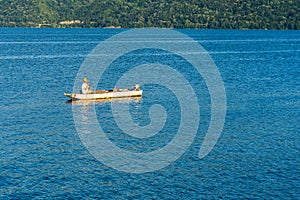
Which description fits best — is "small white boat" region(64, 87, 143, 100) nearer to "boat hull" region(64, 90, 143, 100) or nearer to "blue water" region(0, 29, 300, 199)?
"boat hull" region(64, 90, 143, 100)

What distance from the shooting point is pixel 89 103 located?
328 ft

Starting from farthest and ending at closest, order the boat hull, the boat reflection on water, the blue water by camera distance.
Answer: the boat hull, the boat reflection on water, the blue water

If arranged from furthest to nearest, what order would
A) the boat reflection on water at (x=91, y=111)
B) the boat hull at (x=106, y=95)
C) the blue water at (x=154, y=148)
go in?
the boat hull at (x=106, y=95) < the boat reflection on water at (x=91, y=111) < the blue water at (x=154, y=148)

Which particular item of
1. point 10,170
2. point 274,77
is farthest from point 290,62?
point 10,170

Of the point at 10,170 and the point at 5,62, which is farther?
the point at 5,62

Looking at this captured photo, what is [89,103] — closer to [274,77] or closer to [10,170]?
[10,170]

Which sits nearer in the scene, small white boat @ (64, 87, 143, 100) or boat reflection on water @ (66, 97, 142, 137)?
boat reflection on water @ (66, 97, 142, 137)

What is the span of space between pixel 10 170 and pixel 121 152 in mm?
14939

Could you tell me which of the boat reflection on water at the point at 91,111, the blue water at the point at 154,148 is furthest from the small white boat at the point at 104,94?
the blue water at the point at 154,148

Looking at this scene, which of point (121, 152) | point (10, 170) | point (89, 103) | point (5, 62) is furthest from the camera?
point (5, 62)

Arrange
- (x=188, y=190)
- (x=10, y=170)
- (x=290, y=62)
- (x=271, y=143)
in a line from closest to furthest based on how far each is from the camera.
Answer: (x=188, y=190)
(x=10, y=170)
(x=271, y=143)
(x=290, y=62)

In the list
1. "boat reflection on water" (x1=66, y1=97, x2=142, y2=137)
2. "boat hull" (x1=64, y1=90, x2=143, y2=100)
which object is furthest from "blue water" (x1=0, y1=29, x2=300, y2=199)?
"boat hull" (x1=64, y1=90, x2=143, y2=100)

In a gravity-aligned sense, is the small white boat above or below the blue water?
above

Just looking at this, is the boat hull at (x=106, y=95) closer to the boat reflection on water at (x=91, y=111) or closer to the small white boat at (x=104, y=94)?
the small white boat at (x=104, y=94)
